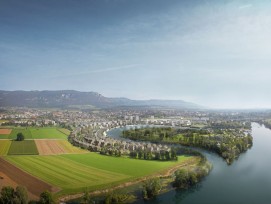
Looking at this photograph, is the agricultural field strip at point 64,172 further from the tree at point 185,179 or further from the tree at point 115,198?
the tree at point 185,179

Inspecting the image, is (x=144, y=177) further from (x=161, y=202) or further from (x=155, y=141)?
(x=155, y=141)

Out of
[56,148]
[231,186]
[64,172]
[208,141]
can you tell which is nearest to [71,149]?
[56,148]

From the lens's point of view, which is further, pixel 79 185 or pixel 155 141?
pixel 155 141

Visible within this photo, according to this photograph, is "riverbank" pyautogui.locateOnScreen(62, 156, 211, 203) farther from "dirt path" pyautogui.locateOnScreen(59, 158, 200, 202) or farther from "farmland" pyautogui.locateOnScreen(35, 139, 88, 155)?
"farmland" pyautogui.locateOnScreen(35, 139, 88, 155)

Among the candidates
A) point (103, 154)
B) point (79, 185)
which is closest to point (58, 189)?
point (79, 185)

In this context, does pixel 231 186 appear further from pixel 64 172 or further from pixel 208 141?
pixel 208 141

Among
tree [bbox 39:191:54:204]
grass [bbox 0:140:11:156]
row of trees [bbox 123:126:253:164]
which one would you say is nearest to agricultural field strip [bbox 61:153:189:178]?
row of trees [bbox 123:126:253:164]
